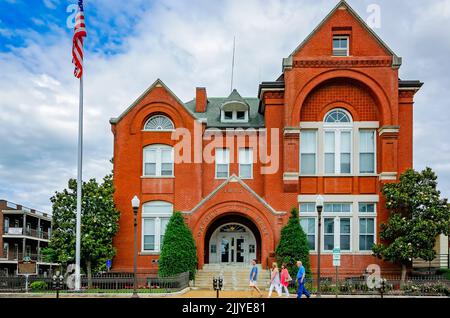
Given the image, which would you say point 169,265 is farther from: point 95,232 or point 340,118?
point 340,118

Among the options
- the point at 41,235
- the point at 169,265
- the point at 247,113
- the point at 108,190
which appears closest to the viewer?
the point at 169,265

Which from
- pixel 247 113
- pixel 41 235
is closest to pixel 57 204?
pixel 247 113

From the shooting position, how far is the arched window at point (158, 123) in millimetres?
35875

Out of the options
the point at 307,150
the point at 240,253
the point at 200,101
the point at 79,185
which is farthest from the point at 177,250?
the point at 200,101

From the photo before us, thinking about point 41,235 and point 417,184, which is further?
point 41,235

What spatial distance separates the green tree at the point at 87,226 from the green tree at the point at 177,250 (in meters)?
3.58

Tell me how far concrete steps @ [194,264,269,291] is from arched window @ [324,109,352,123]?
10641 mm

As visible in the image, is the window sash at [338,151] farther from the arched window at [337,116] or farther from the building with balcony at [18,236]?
the building with balcony at [18,236]

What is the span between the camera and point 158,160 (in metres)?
35.7

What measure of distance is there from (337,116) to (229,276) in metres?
12.4

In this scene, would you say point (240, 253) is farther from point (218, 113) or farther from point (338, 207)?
point (218, 113)

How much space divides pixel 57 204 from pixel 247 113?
14.0 m

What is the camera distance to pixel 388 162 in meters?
33.8

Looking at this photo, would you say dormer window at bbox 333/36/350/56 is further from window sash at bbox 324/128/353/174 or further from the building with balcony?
the building with balcony
